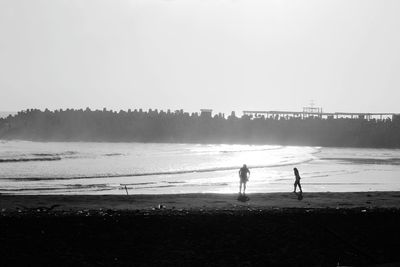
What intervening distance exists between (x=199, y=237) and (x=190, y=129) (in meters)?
129

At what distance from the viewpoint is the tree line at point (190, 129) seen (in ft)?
429

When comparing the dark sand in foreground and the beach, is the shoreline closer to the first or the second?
the dark sand in foreground

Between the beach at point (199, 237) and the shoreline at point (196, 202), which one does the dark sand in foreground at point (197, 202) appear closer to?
the shoreline at point (196, 202)

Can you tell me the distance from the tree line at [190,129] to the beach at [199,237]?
109687 millimetres

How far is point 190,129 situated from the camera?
477 feet

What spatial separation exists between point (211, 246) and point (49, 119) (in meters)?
134

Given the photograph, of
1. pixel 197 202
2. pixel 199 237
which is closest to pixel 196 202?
pixel 197 202

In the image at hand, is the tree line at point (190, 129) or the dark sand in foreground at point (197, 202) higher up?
the tree line at point (190, 129)

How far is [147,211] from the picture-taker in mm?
18469

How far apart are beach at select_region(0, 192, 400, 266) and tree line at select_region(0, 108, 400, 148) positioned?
110 metres

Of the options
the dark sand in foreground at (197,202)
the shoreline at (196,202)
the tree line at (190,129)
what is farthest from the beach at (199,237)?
the tree line at (190,129)

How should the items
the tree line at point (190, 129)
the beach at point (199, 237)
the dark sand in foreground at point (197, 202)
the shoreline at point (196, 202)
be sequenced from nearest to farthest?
1. the beach at point (199, 237)
2. the shoreline at point (196, 202)
3. the dark sand in foreground at point (197, 202)
4. the tree line at point (190, 129)

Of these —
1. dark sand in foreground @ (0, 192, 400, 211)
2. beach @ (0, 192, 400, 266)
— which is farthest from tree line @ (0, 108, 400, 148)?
beach @ (0, 192, 400, 266)

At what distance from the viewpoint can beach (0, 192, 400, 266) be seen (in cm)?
1463
